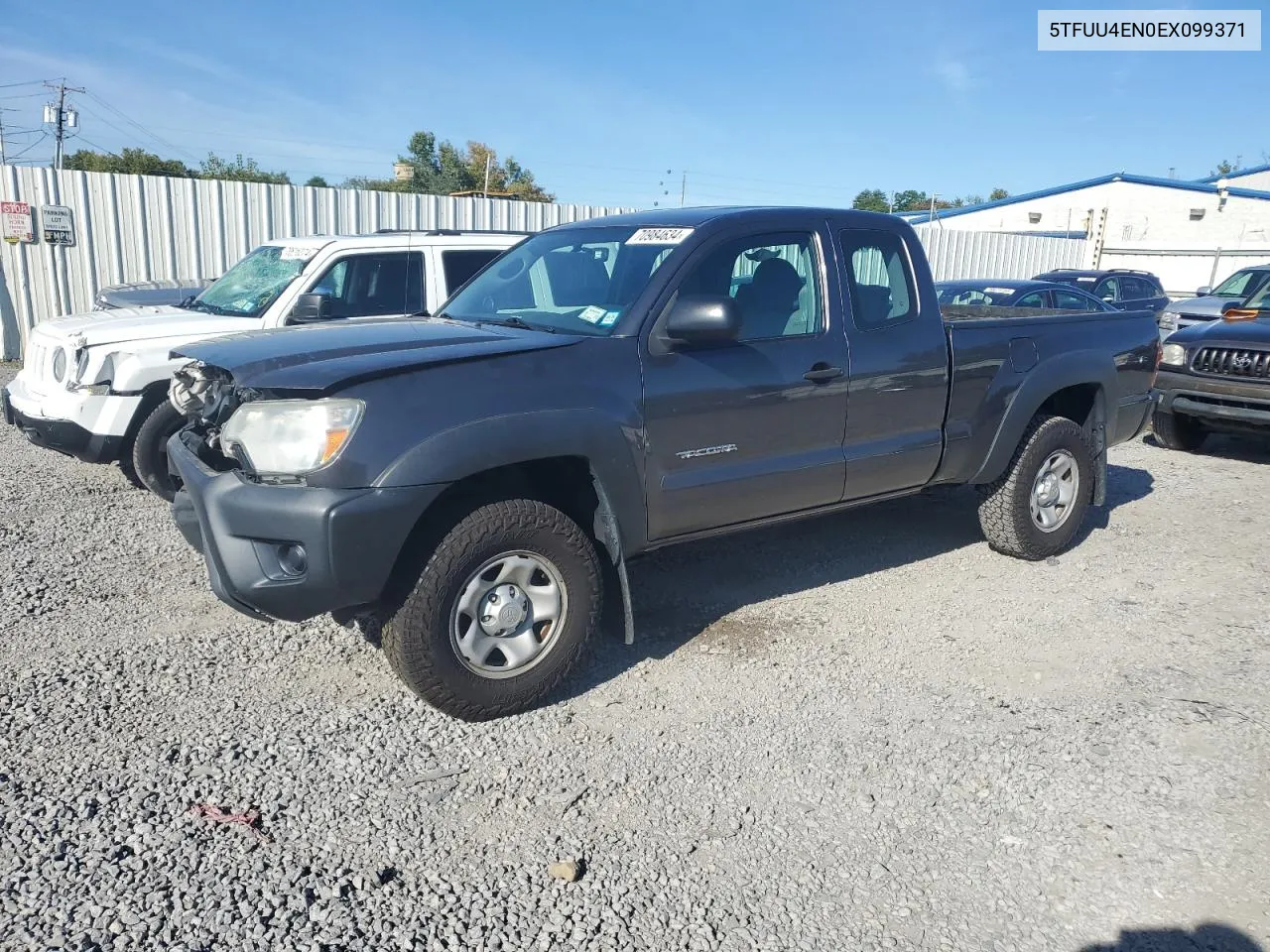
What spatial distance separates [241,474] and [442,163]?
5638 cm

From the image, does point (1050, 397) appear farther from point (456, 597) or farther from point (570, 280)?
point (456, 597)

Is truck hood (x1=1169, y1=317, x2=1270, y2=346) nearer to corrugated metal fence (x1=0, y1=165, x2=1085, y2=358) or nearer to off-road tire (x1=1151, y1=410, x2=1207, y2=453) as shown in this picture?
off-road tire (x1=1151, y1=410, x2=1207, y2=453)

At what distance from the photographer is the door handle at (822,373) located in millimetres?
4438

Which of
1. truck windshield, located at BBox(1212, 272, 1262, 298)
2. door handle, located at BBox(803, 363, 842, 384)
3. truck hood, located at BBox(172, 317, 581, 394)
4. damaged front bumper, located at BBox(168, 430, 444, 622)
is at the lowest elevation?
damaged front bumper, located at BBox(168, 430, 444, 622)

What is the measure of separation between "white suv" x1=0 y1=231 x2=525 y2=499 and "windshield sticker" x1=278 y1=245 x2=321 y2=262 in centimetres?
1

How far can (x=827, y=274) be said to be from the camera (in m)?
4.66

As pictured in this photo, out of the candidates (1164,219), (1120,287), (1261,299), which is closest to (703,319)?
(1261,299)

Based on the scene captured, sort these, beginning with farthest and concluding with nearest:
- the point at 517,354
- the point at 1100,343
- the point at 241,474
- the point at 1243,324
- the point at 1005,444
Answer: the point at 1243,324
the point at 1100,343
the point at 1005,444
the point at 517,354
the point at 241,474

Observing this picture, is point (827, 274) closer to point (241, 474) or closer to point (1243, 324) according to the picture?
point (241, 474)

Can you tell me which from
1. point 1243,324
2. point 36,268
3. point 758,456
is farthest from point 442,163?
point 758,456

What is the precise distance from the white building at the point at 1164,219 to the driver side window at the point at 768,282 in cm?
2957

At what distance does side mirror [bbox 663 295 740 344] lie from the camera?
388 centimetres

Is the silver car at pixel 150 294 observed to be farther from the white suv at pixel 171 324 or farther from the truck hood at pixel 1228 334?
the truck hood at pixel 1228 334

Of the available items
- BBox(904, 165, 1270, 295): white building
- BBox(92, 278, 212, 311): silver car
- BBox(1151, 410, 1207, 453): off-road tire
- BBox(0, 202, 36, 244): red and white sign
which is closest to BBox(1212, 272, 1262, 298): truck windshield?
BBox(1151, 410, 1207, 453): off-road tire
